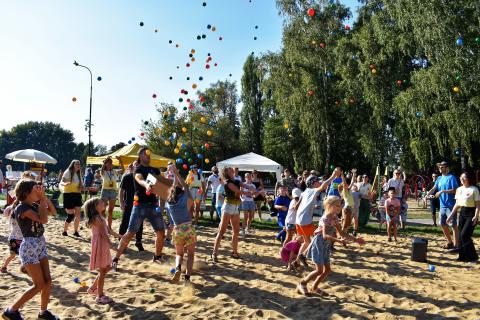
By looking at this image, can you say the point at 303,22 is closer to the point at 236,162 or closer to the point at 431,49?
the point at 431,49

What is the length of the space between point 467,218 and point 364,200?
4.39m

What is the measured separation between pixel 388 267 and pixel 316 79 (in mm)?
21715

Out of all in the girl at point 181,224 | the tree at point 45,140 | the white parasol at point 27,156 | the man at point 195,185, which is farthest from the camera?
the tree at point 45,140

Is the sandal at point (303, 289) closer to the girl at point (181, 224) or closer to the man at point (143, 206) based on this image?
the girl at point (181, 224)

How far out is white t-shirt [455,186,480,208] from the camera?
760cm

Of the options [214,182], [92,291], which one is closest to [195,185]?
[214,182]

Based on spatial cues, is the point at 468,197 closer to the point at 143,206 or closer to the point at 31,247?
the point at 143,206

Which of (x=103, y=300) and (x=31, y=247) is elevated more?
(x=31, y=247)

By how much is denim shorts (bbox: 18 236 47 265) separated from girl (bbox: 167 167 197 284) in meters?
1.97

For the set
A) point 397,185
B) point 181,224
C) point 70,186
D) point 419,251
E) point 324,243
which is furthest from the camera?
point 397,185

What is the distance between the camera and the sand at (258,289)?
15.5ft

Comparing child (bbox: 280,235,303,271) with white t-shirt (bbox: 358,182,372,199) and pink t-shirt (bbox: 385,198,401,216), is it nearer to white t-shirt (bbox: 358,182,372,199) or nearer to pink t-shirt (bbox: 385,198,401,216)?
pink t-shirt (bbox: 385,198,401,216)

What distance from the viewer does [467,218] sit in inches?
302

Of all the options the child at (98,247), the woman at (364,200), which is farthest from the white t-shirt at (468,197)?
the child at (98,247)
